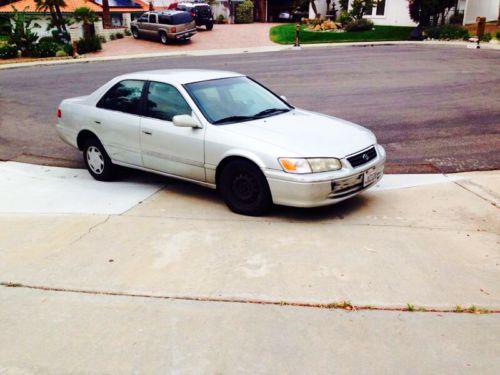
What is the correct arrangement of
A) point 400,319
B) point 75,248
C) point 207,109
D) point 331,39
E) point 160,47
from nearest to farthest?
point 400,319 < point 75,248 < point 207,109 < point 160,47 < point 331,39

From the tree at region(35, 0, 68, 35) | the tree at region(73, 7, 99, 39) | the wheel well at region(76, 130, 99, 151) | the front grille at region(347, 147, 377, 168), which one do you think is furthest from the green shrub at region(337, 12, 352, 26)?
the front grille at region(347, 147, 377, 168)

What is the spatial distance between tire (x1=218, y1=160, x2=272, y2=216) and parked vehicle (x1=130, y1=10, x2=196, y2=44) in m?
28.5

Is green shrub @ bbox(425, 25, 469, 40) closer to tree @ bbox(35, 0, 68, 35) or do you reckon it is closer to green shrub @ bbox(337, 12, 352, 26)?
green shrub @ bbox(337, 12, 352, 26)

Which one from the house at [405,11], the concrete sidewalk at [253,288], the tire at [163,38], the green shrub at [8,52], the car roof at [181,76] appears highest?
the house at [405,11]

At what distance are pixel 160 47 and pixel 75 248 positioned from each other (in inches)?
1129

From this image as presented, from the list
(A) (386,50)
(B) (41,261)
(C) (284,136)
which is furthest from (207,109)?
(A) (386,50)

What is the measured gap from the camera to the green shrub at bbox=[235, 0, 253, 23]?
4944 cm

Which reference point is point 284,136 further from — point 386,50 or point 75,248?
point 386,50

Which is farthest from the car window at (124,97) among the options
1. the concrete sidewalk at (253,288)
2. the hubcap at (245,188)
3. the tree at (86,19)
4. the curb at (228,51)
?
the tree at (86,19)

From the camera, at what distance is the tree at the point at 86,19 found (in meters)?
31.4

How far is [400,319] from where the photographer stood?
3.94 m

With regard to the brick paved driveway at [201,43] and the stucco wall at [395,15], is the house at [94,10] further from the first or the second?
the stucco wall at [395,15]

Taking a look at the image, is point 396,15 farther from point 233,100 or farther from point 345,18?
point 233,100

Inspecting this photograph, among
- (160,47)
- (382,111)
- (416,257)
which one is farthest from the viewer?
(160,47)
